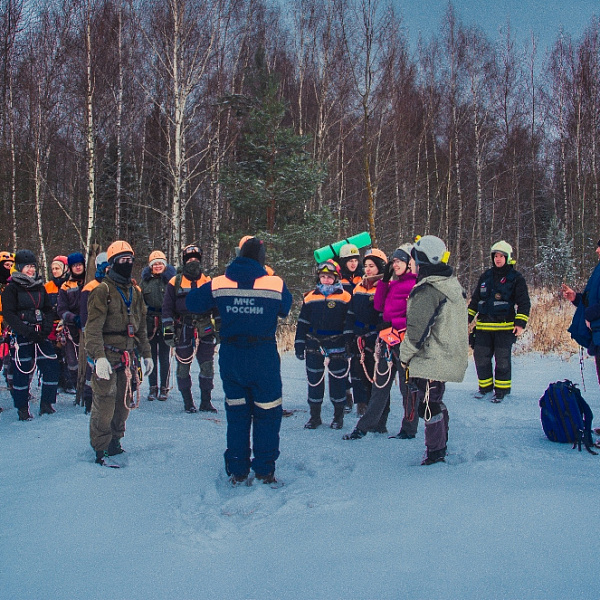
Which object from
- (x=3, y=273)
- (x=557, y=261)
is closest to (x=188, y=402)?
(x=3, y=273)

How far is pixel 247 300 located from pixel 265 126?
10180 mm

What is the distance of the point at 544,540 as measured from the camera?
8.60 feet

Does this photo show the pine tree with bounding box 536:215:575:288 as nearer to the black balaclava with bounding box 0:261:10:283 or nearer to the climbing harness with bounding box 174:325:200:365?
the climbing harness with bounding box 174:325:200:365

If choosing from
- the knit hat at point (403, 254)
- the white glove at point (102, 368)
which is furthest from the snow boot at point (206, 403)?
the knit hat at point (403, 254)

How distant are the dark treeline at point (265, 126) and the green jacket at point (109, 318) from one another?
26.5 ft

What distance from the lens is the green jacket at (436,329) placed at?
4.11m

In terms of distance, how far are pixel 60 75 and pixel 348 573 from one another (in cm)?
1791

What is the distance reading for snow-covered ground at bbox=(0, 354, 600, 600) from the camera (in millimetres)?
2428

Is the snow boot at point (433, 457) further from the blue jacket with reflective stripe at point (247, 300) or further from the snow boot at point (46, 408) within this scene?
the snow boot at point (46, 408)

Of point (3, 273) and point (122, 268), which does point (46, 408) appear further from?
point (122, 268)

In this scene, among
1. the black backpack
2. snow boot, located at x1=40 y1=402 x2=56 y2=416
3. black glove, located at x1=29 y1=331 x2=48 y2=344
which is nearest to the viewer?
the black backpack

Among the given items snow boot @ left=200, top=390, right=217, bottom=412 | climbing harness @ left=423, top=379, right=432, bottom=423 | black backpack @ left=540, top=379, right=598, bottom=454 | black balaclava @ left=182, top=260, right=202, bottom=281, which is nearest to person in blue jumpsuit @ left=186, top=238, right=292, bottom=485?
climbing harness @ left=423, top=379, right=432, bottom=423

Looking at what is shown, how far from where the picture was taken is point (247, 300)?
4039 mm

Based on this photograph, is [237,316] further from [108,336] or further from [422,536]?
[422,536]
